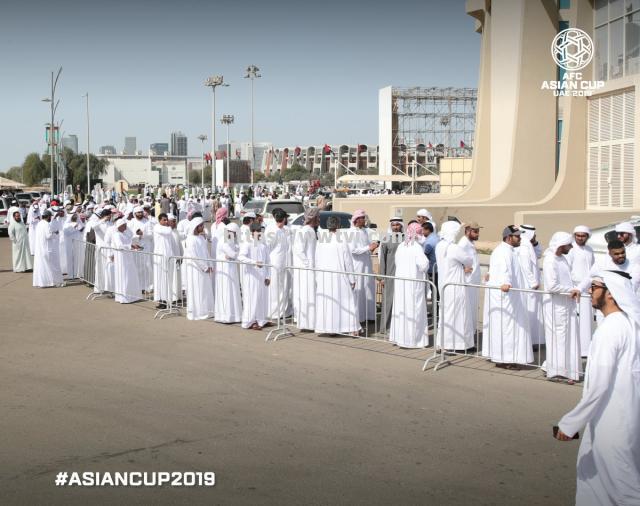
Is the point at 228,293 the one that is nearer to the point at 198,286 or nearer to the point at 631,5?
the point at 198,286

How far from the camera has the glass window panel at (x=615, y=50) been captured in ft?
65.5

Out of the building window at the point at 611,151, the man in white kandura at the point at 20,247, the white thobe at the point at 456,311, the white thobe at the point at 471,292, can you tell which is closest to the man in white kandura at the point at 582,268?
the white thobe at the point at 471,292

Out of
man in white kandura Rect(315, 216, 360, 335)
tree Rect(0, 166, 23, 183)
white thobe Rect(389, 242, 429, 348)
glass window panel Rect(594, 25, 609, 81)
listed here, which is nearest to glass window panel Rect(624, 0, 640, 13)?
glass window panel Rect(594, 25, 609, 81)

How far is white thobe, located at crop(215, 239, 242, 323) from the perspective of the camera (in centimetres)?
1161

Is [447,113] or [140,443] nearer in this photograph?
[140,443]

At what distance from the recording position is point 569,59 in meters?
22.1

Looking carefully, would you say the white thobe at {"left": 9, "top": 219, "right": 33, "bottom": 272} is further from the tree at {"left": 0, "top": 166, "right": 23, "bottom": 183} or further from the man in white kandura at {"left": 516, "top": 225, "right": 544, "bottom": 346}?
the tree at {"left": 0, "top": 166, "right": 23, "bottom": 183}

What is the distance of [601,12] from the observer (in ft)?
68.7

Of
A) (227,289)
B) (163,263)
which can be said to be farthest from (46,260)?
(227,289)

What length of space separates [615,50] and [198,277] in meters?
14.2

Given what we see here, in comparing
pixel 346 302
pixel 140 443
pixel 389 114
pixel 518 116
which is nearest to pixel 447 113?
pixel 389 114

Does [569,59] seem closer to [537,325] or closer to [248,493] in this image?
[537,325]

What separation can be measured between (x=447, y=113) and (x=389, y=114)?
5.97 m

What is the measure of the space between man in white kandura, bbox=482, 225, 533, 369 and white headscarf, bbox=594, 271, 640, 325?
170 inches
